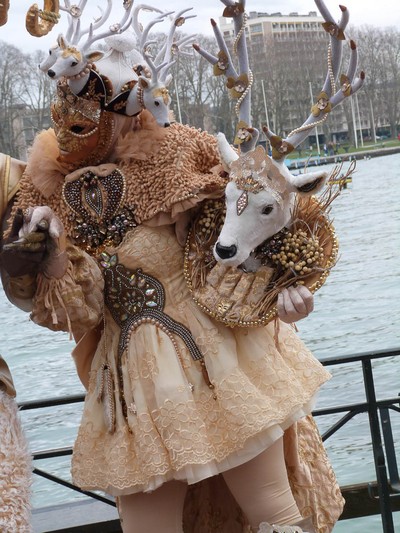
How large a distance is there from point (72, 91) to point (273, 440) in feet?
3.69

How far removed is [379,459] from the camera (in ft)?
13.5

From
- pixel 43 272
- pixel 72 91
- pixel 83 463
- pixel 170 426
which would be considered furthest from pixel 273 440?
pixel 72 91

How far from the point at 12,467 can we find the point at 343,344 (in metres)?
11.1

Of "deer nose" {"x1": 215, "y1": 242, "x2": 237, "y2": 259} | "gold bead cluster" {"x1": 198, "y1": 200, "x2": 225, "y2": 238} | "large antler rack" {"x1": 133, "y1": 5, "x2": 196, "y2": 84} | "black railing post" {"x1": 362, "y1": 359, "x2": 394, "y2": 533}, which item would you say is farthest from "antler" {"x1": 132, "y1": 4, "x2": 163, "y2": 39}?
"black railing post" {"x1": 362, "y1": 359, "x2": 394, "y2": 533}

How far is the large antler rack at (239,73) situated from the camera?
9.77 feet

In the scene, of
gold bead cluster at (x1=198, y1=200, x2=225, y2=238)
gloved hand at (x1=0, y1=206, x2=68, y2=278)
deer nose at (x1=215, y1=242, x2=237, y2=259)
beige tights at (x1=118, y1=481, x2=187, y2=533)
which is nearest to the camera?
gloved hand at (x1=0, y1=206, x2=68, y2=278)

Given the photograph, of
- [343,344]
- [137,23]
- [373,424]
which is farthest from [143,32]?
[343,344]

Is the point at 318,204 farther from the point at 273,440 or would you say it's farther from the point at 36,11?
the point at 36,11

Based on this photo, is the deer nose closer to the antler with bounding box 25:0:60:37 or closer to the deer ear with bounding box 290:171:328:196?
the deer ear with bounding box 290:171:328:196

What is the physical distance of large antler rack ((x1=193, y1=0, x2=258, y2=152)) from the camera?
9.77ft

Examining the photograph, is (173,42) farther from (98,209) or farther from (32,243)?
(32,243)

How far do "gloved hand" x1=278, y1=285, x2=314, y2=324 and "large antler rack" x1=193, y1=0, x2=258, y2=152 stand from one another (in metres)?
0.42

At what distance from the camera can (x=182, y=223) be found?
3.14 m

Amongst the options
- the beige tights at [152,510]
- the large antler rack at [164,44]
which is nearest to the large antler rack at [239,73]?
the large antler rack at [164,44]
